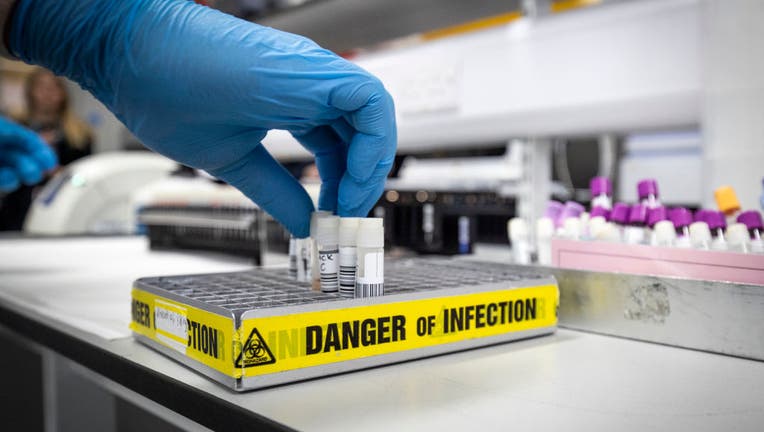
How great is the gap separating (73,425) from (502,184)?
4.39 ft

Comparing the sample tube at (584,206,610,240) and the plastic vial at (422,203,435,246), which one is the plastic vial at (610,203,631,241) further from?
the plastic vial at (422,203,435,246)

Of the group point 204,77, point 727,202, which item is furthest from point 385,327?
point 727,202

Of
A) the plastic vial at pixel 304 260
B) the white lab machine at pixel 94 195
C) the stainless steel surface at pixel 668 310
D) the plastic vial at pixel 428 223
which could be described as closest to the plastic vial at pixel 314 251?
the plastic vial at pixel 304 260

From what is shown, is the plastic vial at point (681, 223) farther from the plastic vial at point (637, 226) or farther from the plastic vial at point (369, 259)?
the plastic vial at point (369, 259)

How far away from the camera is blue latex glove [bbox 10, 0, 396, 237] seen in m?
0.81

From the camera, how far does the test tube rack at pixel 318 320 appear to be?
0.68 m

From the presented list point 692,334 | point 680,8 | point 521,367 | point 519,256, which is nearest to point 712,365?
point 692,334

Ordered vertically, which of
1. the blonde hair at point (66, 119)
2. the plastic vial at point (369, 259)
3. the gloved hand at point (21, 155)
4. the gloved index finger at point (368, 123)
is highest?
the blonde hair at point (66, 119)

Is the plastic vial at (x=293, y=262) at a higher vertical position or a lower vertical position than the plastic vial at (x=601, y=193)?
lower

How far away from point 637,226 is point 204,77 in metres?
0.73

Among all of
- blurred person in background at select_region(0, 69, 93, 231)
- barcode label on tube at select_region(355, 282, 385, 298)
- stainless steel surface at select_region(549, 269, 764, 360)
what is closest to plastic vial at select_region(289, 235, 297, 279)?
barcode label on tube at select_region(355, 282, 385, 298)

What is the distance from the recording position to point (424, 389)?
69 cm

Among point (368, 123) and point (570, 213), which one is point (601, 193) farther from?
point (368, 123)

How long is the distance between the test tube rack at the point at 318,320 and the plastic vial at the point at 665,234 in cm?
18
